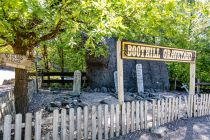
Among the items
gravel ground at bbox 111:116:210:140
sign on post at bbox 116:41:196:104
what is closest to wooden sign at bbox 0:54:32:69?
sign on post at bbox 116:41:196:104

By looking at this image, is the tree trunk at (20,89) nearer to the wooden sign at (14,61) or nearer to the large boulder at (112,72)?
the wooden sign at (14,61)

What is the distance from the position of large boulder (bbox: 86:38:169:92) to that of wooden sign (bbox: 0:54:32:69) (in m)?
8.75

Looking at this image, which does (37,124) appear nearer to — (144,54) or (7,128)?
(7,128)

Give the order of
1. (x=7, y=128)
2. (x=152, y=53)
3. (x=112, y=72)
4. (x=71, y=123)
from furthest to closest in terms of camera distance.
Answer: (x=112, y=72)
(x=152, y=53)
(x=71, y=123)
(x=7, y=128)

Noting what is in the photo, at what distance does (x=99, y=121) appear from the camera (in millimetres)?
5574

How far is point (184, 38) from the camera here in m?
15.7

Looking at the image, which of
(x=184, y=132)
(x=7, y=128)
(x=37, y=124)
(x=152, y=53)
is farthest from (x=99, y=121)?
(x=152, y=53)

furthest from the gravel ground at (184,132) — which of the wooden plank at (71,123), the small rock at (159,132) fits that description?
the wooden plank at (71,123)

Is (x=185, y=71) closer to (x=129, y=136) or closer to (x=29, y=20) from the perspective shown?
(x=129, y=136)

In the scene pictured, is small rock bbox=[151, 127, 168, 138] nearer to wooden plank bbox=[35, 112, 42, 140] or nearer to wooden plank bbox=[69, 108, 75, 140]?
wooden plank bbox=[69, 108, 75, 140]

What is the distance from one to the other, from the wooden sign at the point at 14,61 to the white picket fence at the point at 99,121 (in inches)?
38.3

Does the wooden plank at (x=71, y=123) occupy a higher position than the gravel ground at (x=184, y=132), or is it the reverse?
the wooden plank at (x=71, y=123)

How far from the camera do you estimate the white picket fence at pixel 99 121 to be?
4.46 m

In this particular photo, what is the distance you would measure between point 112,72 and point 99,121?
8454mm
